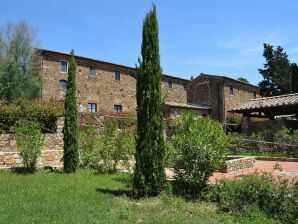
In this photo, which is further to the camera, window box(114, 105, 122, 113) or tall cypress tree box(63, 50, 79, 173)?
window box(114, 105, 122, 113)

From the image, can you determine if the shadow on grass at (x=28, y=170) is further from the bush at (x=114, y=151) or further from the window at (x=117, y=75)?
the window at (x=117, y=75)

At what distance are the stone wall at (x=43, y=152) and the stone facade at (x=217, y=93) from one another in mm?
24607

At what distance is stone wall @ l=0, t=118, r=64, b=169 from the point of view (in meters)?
13.3

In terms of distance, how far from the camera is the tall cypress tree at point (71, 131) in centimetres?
1244

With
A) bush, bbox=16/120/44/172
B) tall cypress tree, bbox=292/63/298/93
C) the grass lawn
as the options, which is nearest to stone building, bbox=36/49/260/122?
tall cypress tree, bbox=292/63/298/93

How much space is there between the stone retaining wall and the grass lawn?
516 cm

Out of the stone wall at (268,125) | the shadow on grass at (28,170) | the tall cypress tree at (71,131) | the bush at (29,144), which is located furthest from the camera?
the stone wall at (268,125)

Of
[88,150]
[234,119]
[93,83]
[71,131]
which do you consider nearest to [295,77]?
[234,119]

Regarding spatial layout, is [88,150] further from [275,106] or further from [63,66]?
[63,66]

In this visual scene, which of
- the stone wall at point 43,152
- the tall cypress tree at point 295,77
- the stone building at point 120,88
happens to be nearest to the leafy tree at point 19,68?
the stone building at point 120,88

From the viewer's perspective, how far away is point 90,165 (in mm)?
13383

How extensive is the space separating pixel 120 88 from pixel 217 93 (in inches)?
439

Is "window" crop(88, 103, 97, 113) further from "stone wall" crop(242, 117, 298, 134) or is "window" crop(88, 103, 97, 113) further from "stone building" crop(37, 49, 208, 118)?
"stone wall" crop(242, 117, 298, 134)

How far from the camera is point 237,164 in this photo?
1444 cm
